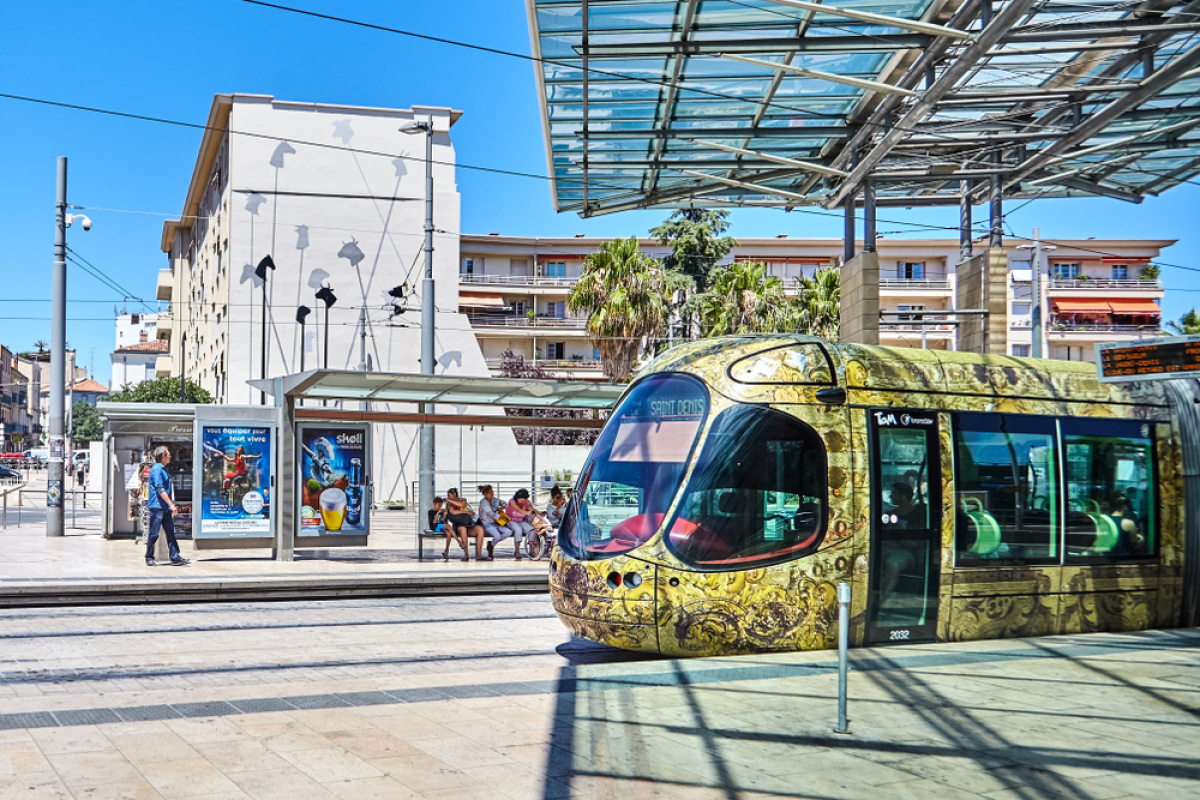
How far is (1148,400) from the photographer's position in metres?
11.7

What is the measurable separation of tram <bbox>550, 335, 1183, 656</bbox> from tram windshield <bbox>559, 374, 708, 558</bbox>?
0.06ft

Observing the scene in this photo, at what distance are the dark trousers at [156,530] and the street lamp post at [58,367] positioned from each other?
7.90m

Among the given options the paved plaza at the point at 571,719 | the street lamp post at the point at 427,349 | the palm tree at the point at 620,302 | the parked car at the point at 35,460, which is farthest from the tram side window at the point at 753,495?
the parked car at the point at 35,460

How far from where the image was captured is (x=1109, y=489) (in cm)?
A: 1125

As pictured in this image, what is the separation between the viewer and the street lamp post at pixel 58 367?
24031 millimetres

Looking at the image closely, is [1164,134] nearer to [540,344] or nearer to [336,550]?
[336,550]

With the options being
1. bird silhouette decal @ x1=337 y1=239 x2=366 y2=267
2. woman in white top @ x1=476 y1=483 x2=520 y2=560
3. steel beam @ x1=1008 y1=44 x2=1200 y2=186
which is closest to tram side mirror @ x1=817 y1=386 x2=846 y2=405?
steel beam @ x1=1008 y1=44 x2=1200 y2=186

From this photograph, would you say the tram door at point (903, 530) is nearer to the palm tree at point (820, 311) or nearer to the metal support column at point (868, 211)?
the metal support column at point (868, 211)

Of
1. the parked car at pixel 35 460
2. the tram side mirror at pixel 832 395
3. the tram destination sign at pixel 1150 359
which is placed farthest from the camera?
the parked car at pixel 35 460

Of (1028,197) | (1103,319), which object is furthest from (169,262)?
(1028,197)

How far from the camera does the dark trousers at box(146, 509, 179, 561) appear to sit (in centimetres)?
1712

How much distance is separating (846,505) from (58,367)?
2014 centimetres

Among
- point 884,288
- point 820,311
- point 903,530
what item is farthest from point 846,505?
point 884,288

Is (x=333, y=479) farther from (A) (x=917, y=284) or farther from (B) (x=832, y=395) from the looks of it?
(A) (x=917, y=284)
